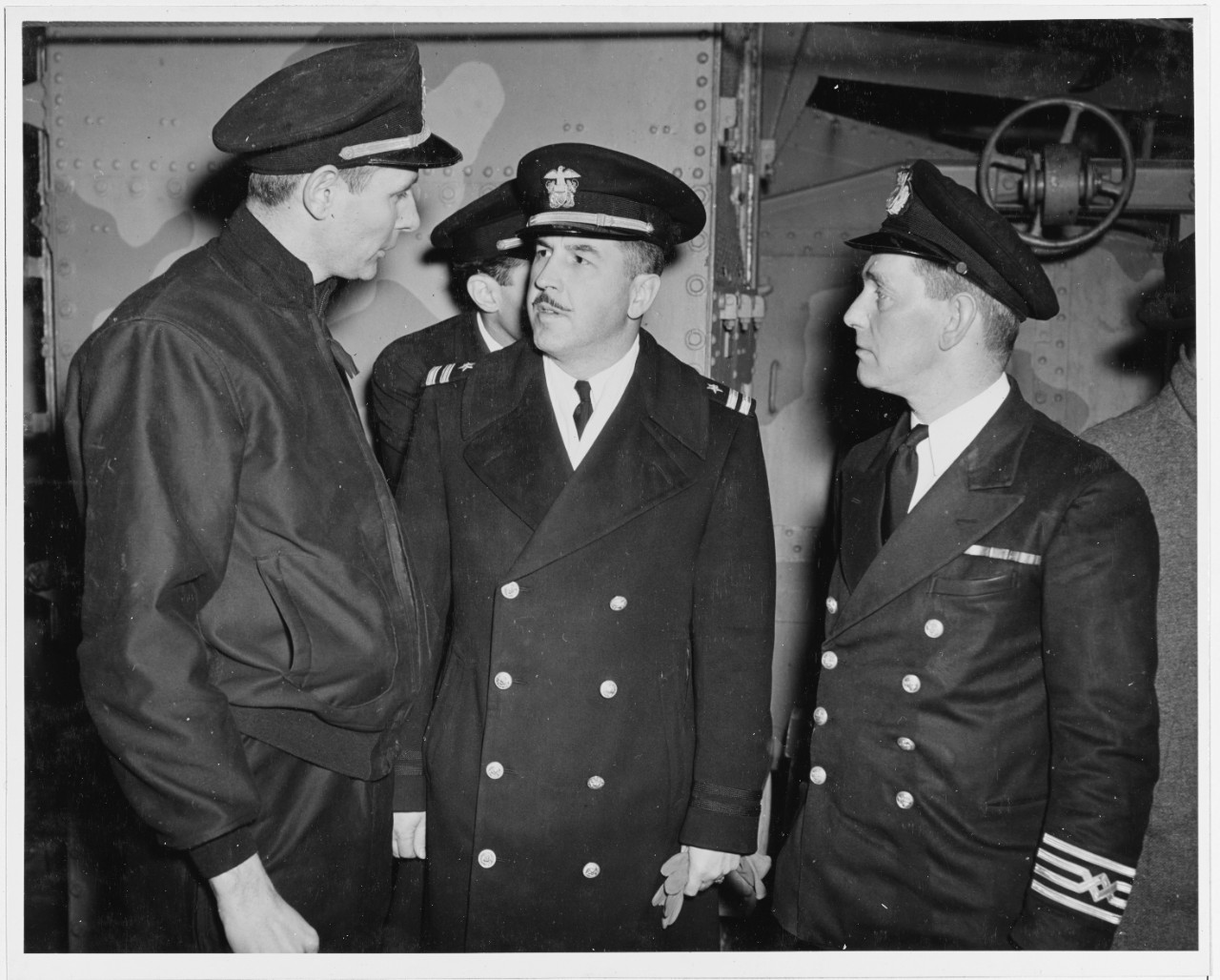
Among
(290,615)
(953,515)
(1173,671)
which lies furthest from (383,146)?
(1173,671)

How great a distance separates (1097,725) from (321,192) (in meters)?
1.84

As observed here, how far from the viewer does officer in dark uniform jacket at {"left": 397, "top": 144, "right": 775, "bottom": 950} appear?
220 centimetres

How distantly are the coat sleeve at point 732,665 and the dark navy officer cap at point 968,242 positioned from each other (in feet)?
2.12

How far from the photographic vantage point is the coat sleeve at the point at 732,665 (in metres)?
2.21

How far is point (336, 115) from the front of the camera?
1.93 metres

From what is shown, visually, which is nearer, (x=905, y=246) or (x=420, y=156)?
(x=420, y=156)

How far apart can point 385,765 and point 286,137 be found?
1268 mm

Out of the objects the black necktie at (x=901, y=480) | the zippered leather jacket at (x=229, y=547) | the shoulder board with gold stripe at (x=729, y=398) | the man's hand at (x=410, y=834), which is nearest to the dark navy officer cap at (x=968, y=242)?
the black necktie at (x=901, y=480)

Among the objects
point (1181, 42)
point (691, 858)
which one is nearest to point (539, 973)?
point (691, 858)

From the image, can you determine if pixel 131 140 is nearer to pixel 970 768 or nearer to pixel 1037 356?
pixel 970 768

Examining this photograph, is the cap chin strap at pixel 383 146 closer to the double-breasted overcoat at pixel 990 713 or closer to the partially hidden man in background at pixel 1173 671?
the double-breasted overcoat at pixel 990 713

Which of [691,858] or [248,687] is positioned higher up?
[248,687]

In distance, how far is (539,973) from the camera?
6.95 feet

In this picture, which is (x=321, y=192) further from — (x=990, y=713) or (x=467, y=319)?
(x=990, y=713)
